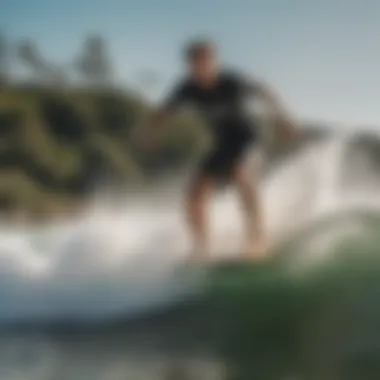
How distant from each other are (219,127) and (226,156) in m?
0.04

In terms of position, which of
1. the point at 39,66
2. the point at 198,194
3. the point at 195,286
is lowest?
the point at 195,286

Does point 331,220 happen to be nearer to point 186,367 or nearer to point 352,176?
point 352,176

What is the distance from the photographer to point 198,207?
112 centimetres

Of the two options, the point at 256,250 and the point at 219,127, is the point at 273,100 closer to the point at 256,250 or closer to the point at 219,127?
the point at 219,127

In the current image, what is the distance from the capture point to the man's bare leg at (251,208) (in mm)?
1107

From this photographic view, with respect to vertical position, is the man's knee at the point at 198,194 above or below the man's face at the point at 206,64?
below

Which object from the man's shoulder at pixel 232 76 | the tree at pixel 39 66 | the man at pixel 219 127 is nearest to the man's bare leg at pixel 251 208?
the man at pixel 219 127

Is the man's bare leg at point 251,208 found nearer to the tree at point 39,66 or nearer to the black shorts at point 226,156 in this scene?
the black shorts at point 226,156

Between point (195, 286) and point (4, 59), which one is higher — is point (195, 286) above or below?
below

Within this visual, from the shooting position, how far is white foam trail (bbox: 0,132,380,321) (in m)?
1.11

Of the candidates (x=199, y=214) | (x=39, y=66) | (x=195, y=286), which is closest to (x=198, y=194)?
(x=199, y=214)

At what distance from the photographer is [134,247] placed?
111cm

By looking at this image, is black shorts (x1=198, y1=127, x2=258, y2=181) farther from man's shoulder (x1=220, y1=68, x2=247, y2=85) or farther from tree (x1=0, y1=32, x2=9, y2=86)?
tree (x1=0, y1=32, x2=9, y2=86)

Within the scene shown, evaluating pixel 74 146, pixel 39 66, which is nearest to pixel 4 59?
pixel 39 66
